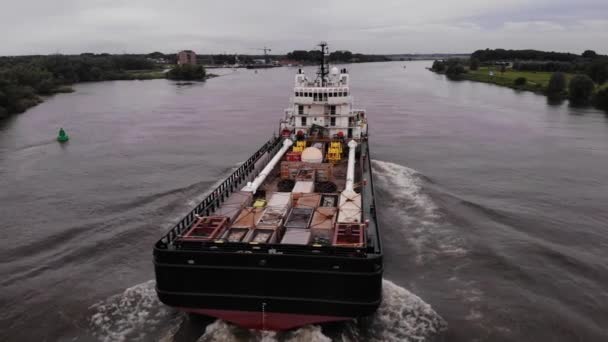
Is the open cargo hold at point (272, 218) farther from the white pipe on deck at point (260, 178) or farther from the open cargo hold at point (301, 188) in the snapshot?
the white pipe on deck at point (260, 178)

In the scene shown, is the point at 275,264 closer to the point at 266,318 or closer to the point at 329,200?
the point at 266,318

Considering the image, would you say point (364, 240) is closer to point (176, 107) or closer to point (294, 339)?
point (294, 339)

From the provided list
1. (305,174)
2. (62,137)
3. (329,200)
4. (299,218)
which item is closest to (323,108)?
(305,174)

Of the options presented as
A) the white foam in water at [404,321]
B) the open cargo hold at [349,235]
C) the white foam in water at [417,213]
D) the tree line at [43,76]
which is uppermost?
the tree line at [43,76]

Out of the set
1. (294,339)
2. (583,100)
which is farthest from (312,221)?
(583,100)

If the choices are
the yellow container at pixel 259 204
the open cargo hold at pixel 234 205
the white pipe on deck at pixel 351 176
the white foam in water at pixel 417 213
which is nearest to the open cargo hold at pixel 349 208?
the white pipe on deck at pixel 351 176

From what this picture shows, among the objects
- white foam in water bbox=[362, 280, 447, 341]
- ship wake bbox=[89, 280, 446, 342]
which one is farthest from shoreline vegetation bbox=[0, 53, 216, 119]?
white foam in water bbox=[362, 280, 447, 341]
